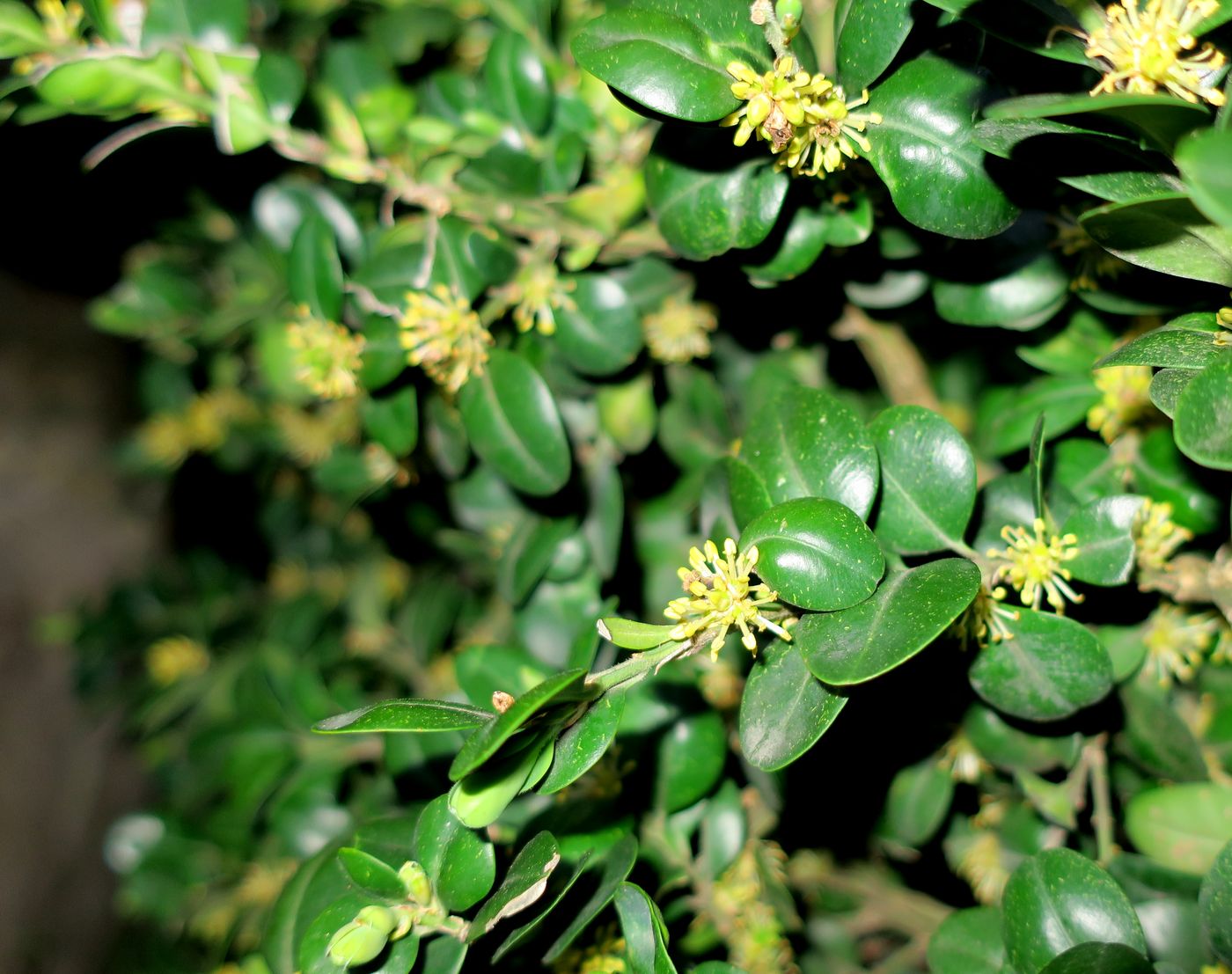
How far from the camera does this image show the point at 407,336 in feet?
3.00

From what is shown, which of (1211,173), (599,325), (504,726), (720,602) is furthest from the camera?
(599,325)

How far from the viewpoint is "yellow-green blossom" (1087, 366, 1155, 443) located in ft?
2.77

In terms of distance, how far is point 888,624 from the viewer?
59 centimetres

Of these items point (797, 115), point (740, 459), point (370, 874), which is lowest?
point (370, 874)

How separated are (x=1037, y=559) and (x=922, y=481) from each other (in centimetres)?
12

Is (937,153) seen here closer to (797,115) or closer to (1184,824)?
(797,115)

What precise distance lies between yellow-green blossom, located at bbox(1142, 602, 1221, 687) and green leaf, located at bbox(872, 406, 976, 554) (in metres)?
0.31

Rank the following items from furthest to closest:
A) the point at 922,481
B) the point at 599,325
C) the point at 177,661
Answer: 1. the point at 177,661
2. the point at 599,325
3. the point at 922,481

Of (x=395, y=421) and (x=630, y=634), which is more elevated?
(x=630, y=634)

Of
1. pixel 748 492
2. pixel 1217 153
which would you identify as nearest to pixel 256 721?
pixel 748 492

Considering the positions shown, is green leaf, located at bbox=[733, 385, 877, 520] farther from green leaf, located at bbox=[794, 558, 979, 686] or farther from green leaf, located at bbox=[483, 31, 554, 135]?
green leaf, located at bbox=[483, 31, 554, 135]

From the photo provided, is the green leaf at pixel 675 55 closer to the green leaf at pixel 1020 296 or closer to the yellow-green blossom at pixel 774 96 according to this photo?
the yellow-green blossom at pixel 774 96

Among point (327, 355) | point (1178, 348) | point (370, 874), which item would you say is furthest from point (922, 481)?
point (327, 355)

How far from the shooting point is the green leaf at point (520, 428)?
902mm
